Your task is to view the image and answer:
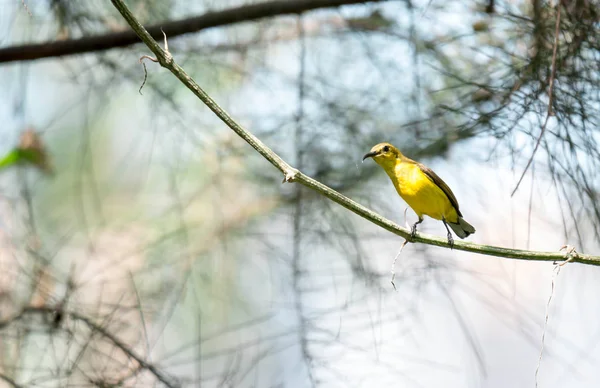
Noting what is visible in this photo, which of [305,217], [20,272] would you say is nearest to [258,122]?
[305,217]

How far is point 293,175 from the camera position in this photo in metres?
1.19

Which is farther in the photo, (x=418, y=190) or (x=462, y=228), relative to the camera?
(x=462, y=228)

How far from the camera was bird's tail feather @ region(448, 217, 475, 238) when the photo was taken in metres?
2.16

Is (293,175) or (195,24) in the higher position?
(195,24)

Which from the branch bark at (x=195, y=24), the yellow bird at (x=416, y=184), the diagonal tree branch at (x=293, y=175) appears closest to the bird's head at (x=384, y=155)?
the yellow bird at (x=416, y=184)

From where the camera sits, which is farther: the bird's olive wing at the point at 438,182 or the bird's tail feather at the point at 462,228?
the bird's tail feather at the point at 462,228

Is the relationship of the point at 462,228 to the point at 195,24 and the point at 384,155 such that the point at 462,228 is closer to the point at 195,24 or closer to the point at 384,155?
the point at 384,155

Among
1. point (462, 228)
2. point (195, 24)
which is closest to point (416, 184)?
point (462, 228)

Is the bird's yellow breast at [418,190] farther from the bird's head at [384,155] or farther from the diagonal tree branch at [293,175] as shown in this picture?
the diagonal tree branch at [293,175]

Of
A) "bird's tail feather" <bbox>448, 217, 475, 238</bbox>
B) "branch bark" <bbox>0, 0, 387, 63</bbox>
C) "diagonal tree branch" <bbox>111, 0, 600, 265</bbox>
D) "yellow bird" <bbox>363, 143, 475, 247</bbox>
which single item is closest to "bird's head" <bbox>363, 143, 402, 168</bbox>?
"yellow bird" <bbox>363, 143, 475, 247</bbox>

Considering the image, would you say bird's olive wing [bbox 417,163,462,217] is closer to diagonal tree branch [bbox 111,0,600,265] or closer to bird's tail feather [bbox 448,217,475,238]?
bird's tail feather [bbox 448,217,475,238]

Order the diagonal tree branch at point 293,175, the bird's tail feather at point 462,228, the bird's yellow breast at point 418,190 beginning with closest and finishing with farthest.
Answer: the diagonal tree branch at point 293,175 < the bird's yellow breast at point 418,190 < the bird's tail feather at point 462,228

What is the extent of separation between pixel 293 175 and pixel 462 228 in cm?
109

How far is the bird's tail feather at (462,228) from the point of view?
7.07 feet
